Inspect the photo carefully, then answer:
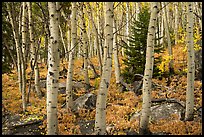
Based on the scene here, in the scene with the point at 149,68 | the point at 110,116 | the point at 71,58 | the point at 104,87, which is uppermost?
the point at 71,58

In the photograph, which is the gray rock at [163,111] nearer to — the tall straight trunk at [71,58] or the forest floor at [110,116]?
the forest floor at [110,116]

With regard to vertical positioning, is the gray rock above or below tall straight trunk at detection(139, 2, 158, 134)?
below

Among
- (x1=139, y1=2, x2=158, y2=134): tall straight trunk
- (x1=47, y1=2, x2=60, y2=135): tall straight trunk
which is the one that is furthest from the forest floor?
(x1=47, y1=2, x2=60, y2=135): tall straight trunk

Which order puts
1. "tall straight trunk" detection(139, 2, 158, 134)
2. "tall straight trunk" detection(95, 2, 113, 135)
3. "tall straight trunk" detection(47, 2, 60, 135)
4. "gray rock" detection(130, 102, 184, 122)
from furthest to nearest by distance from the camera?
"gray rock" detection(130, 102, 184, 122) < "tall straight trunk" detection(139, 2, 158, 134) < "tall straight trunk" detection(95, 2, 113, 135) < "tall straight trunk" detection(47, 2, 60, 135)

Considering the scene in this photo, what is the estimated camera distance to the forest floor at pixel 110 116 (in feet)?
25.8

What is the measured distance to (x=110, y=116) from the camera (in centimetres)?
924

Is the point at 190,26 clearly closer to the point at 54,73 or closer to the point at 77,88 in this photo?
the point at 54,73

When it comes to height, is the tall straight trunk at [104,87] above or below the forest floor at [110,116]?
above

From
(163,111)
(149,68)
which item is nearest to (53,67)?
(149,68)

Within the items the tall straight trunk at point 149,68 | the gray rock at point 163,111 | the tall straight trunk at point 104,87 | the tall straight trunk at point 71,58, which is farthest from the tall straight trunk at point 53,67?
the gray rock at point 163,111

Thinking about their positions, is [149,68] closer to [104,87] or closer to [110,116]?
[104,87]

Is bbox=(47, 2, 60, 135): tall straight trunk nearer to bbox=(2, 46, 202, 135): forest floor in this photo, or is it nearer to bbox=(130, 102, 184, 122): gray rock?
bbox=(2, 46, 202, 135): forest floor

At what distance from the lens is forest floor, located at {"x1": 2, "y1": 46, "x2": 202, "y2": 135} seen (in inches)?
310

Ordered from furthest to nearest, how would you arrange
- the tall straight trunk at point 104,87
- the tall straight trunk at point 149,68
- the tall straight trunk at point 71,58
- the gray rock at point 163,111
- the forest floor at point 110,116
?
the tall straight trunk at point 71,58
the gray rock at point 163,111
the forest floor at point 110,116
the tall straight trunk at point 149,68
the tall straight trunk at point 104,87
